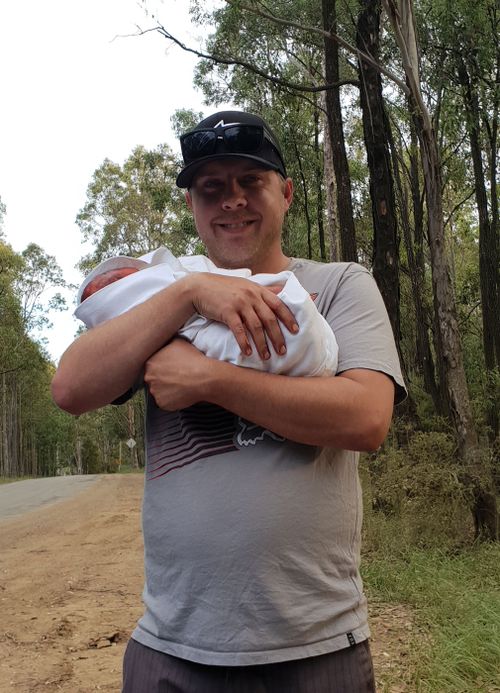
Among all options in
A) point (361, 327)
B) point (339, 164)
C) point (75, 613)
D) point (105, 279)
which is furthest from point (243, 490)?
A: point (339, 164)

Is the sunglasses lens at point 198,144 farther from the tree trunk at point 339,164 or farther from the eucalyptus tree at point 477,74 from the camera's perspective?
the eucalyptus tree at point 477,74

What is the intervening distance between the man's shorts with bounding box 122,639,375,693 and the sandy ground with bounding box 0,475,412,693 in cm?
280

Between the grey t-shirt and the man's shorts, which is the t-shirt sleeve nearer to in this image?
the grey t-shirt

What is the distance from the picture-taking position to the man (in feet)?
4.69

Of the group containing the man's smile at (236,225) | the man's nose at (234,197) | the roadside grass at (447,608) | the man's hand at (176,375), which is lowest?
the roadside grass at (447,608)

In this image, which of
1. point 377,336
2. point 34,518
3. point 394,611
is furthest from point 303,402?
point 34,518

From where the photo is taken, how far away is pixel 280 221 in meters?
1.85

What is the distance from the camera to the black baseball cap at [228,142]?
1.73m

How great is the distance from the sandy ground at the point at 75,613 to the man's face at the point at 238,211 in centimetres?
307

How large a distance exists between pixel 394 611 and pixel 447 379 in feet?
9.99

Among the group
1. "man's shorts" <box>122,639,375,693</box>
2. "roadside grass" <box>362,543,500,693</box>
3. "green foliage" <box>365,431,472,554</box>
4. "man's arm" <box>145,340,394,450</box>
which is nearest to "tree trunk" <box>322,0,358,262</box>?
"green foliage" <box>365,431,472,554</box>

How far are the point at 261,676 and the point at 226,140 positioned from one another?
3.81ft

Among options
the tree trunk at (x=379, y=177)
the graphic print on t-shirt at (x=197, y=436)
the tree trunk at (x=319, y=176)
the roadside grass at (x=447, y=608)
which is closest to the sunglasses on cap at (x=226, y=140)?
the graphic print on t-shirt at (x=197, y=436)

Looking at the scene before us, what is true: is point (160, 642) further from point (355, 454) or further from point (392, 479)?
point (392, 479)
